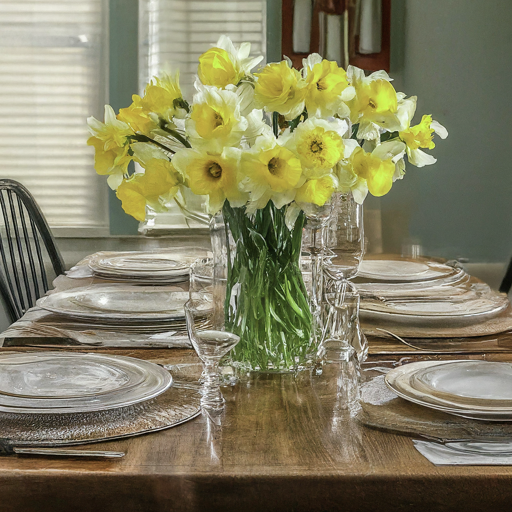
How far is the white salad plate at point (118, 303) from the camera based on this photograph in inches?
41.8

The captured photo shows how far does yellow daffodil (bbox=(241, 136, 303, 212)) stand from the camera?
0.70m

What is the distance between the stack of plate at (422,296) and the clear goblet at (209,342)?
0.42m

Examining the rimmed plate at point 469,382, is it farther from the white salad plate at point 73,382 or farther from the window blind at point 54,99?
the window blind at point 54,99

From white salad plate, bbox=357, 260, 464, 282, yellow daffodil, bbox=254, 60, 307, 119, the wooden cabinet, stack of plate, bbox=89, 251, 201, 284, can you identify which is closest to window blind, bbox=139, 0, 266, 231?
the wooden cabinet

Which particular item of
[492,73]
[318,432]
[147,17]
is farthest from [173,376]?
[492,73]

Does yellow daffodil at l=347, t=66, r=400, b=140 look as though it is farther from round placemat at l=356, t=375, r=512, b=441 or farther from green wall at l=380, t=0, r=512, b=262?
green wall at l=380, t=0, r=512, b=262

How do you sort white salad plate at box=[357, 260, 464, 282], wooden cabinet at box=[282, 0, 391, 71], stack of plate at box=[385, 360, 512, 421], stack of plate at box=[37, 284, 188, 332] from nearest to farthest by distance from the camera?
stack of plate at box=[385, 360, 512, 421] < stack of plate at box=[37, 284, 188, 332] < white salad plate at box=[357, 260, 464, 282] < wooden cabinet at box=[282, 0, 391, 71]

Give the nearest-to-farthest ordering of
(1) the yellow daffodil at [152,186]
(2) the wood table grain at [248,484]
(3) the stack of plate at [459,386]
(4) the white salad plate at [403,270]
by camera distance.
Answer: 1. (2) the wood table grain at [248,484]
2. (3) the stack of plate at [459,386]
3. (1) the yellow daffodil at [152,186]
4. (4) the white salad plate at [403,270]

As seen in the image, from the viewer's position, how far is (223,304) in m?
0.78

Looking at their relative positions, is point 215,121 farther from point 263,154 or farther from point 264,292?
point 264,292

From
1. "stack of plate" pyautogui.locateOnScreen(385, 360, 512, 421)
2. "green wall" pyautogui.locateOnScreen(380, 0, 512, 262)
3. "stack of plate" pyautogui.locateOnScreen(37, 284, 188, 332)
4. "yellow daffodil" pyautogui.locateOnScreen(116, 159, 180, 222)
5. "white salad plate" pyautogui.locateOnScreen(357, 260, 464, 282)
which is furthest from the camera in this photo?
"green wall" pyautogui.locateOnScreen(380, 0, 512, 262)

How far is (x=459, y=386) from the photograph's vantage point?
2.36ft

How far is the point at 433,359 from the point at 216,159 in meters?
0.38

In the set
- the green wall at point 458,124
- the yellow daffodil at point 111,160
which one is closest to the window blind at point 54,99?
the green wall at point 458,124
